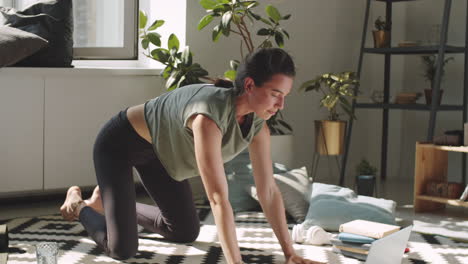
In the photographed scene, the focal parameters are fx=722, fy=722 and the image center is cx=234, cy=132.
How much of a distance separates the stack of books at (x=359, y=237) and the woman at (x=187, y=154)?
514mm

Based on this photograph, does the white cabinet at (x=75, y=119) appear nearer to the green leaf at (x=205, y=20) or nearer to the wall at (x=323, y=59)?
the green leaf at (x=205, y=20)

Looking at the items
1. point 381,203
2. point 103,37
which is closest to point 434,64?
point 381,203

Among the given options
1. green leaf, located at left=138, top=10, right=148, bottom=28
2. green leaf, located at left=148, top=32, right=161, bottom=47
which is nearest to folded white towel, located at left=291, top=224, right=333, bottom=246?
green leaf, located at left=148, top=32, right=161, bottom=47

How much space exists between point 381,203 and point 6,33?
2.17m

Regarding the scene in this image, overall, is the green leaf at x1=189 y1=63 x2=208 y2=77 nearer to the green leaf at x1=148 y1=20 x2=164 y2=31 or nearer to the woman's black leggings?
the green leaf at x1=148 y1=20 x2=164 y2=31

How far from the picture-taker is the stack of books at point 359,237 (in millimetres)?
2902

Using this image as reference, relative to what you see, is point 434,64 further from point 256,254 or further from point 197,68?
point 256,254

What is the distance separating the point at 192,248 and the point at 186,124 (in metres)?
0.86

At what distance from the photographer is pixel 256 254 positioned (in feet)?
9.87

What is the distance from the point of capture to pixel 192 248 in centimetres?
309

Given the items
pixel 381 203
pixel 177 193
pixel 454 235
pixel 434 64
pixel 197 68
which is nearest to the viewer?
pixel 177 193

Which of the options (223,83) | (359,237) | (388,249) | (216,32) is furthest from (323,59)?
(388,249)

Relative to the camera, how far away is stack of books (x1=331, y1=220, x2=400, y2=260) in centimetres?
290

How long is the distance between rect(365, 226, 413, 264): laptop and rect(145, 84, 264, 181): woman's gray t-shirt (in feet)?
2.05
